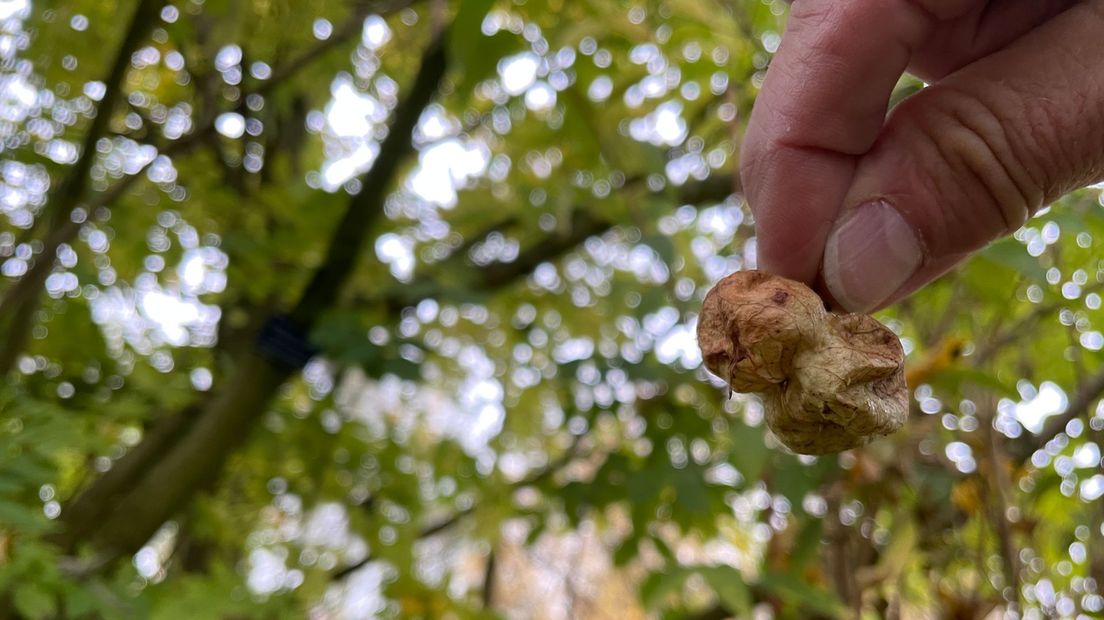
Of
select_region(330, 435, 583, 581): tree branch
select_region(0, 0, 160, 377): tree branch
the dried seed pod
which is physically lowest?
select_region(330, 435, 583, 581): tree branch

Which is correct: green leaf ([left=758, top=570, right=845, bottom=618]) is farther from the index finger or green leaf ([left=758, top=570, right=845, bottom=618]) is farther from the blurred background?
the index finger

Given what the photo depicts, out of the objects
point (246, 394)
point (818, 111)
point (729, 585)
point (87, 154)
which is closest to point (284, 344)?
point (246, 394)

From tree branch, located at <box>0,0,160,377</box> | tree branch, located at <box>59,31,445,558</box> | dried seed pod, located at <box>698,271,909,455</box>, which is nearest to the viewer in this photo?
dried seed pod, located at <box>698,271,909,455</box>

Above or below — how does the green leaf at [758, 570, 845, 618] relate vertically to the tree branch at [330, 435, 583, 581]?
above

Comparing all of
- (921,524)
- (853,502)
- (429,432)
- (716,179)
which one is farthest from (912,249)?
(429,432)

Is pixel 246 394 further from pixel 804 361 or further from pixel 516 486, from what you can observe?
pixel 804 361

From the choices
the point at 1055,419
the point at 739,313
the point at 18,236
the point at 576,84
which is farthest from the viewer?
the point at 18,236

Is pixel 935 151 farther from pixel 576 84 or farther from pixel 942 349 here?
pixel 576 84

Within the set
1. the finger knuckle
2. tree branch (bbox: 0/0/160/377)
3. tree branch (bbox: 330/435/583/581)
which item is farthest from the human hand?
tree branch (bbox: 330/435/583/581)
